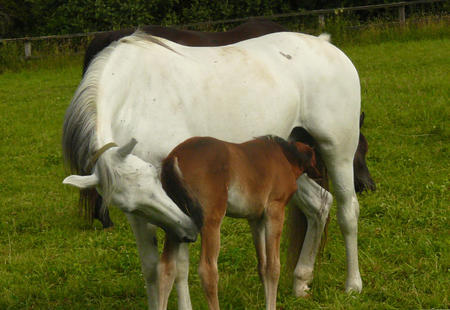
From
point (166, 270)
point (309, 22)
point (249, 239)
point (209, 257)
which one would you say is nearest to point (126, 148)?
point (209, 257)

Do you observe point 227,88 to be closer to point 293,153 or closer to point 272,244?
point 293,153

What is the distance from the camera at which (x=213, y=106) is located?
3824 mm

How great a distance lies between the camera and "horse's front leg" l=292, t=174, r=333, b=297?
4.73 metres

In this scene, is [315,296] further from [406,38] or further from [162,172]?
[406,38]

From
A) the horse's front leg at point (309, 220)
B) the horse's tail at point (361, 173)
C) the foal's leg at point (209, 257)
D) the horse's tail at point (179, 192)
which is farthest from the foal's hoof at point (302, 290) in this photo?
the horse's tail at point (361, 173)

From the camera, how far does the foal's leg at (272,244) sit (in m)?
3.59

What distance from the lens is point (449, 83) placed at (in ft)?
35.2

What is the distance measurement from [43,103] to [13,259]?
24.6 feet

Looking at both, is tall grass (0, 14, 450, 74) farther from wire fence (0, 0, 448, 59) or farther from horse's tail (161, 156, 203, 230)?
horse's tail (161, 156, 203, 230)

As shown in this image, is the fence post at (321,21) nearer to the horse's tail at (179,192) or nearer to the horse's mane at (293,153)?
the horse's mane at (293,153)

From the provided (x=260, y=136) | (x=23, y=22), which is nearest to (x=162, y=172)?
(x=260, y=136)

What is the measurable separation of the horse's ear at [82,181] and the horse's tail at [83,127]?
0.64ft

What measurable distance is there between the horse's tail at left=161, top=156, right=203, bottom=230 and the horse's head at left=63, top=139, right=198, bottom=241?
3.3 inches

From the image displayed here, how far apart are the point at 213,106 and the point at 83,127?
0.78 meters
